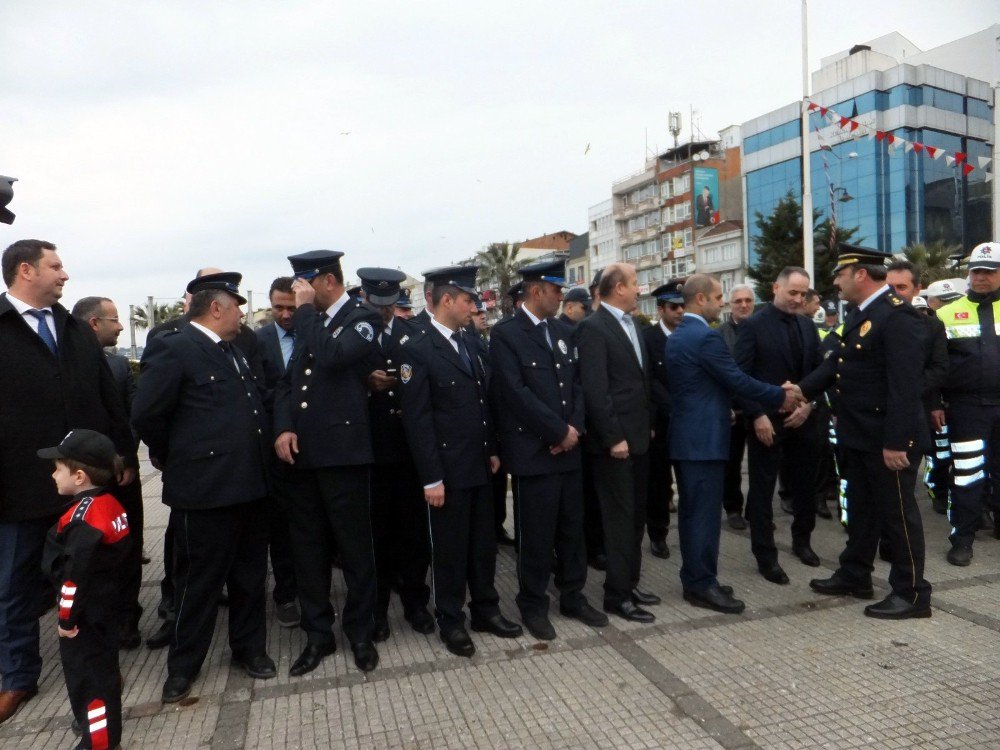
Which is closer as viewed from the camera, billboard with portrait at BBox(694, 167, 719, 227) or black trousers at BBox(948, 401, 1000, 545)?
black trousers at BBox(948, 401, 1000, 545)

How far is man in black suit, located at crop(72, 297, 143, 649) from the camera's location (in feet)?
14.6

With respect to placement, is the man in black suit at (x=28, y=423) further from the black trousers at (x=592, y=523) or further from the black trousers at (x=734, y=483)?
the black trousers at (x=734, y=483)

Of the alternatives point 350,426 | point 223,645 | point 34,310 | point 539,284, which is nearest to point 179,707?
point 223,645

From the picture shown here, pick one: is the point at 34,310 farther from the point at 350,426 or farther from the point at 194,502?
the point at 350,426

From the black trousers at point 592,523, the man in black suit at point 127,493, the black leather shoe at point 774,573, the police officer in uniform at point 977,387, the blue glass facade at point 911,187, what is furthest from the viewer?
the blue glass facade at point 911,187

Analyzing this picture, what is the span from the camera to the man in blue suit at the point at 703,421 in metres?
4.71

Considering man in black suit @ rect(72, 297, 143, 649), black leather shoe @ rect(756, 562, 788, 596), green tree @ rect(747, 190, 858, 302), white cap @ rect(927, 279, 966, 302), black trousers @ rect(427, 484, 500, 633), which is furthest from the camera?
green tree @ rect(747, 190, 858, 302)

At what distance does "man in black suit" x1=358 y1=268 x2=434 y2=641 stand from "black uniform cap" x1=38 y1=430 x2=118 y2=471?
61.2 inches

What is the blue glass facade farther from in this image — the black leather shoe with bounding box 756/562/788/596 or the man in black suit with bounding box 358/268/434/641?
the man in black suit with bounding box 358/268/434/641

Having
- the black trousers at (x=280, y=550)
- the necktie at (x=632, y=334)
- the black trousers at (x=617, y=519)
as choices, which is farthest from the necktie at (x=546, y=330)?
the black trousers at (x=280, y=550)

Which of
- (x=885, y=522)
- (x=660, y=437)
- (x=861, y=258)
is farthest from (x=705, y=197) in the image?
(x=885, y=522)

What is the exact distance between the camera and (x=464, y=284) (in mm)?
4406

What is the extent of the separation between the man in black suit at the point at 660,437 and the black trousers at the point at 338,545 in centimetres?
273

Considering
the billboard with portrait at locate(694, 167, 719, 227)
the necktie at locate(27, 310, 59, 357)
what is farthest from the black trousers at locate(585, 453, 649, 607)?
the billboard with portrait at locate(694, 167, 719, 227)
